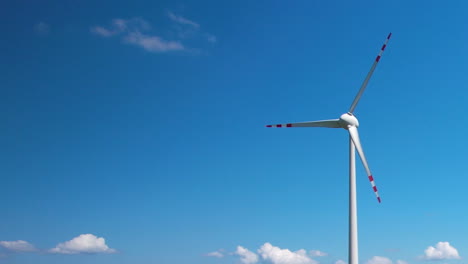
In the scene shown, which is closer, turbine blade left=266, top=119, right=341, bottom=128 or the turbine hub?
the turbine hub

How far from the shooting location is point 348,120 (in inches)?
2662

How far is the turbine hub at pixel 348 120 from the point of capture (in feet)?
222

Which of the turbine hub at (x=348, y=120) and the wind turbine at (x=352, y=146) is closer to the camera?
the wind turbine at (x=352, y=146)

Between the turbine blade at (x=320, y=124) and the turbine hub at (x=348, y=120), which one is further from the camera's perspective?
the turbine blade at (x=320, y=124)

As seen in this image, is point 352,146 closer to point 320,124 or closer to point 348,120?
point 348,120

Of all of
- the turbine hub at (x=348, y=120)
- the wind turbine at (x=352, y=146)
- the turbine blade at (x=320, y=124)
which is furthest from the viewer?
the turbine blade at (x=320, y=124)

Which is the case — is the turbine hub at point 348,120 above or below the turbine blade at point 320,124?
below

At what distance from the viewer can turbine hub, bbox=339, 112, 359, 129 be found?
67688mm

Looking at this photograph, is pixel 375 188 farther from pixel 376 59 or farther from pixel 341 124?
pixel 376 59

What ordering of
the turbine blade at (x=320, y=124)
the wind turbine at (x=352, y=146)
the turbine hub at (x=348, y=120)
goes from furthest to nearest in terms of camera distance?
the turbine blade at (x=320, y=124) < the turbine hub at (x=348, y=120) < the wind turbine at (x=352, y=146)

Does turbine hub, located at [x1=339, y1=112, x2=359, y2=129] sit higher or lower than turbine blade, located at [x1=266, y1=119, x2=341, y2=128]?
lower

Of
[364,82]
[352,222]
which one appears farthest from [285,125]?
[352,222]

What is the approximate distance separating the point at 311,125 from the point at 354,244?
19.6 meters

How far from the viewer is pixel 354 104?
69.9m
